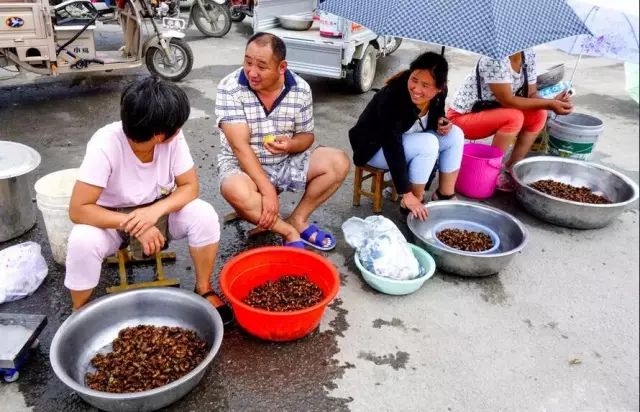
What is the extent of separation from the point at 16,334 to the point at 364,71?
4887 millimetres

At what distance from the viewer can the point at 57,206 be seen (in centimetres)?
274

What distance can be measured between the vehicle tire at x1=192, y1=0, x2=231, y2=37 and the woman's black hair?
23.0ft

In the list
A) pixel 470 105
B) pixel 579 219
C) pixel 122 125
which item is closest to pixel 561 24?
A: pixel 470 105

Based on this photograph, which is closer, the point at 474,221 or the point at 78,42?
the point at 474,221

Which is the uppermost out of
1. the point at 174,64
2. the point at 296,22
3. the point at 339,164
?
the point at 296,22

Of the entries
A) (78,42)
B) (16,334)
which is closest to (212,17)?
(78,42)

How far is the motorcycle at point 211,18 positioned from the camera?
338 inches

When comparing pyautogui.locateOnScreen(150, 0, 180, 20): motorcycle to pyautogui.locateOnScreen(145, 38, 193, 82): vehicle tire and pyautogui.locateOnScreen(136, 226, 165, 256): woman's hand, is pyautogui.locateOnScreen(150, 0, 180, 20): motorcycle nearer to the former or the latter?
pyautogui.locateOnScreen(145, 38, 193, 82): vehicle tire

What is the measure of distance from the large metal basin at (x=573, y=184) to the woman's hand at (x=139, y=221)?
2.70m

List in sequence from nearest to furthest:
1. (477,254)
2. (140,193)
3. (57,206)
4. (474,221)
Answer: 1. (140,193)
2. (57,206)
3. (477,254)
4. (474,221)

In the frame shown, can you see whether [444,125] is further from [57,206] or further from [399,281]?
[57,206]

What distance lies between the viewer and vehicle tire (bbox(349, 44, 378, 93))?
6004mm

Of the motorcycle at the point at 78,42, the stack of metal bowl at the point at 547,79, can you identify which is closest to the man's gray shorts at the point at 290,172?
the stack of metal bowl at the point at 547,79

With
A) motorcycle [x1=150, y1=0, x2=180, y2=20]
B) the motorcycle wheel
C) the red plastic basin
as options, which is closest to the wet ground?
the red plastic basin
